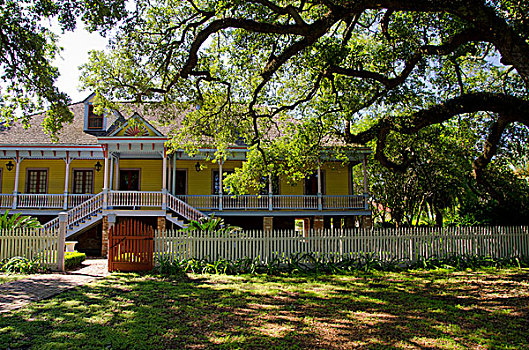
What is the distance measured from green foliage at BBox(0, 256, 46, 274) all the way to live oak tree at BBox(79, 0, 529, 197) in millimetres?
5798

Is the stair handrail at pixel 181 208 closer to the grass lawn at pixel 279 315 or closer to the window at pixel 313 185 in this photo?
the window at pixel 313 185

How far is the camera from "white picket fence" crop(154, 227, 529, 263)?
13.0 metres

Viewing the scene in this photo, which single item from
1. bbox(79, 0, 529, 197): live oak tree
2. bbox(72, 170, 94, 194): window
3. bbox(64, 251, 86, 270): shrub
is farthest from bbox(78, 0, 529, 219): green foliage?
bbox(72, 170, 94, 194): window

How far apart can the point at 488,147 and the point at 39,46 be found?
596 inches

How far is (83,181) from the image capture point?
73.5 ft

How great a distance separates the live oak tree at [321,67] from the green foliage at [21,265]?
5.80 meters

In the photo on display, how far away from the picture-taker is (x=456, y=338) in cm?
593

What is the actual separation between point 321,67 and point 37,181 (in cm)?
1860

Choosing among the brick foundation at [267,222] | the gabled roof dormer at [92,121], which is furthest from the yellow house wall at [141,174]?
the brick foundation at [267,222]

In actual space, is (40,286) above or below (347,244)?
below

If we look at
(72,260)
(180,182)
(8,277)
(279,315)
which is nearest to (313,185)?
(180,182)

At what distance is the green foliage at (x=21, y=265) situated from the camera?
1212cm

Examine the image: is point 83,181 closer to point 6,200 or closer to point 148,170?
point 148,170

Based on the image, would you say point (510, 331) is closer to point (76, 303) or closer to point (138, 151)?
point (76, 303)
